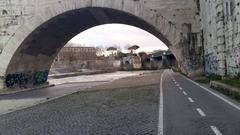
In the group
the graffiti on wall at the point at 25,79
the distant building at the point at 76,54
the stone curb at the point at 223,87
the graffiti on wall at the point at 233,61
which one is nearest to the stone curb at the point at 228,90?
the stone curb at the point at 223,87

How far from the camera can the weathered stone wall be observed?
25859 mm

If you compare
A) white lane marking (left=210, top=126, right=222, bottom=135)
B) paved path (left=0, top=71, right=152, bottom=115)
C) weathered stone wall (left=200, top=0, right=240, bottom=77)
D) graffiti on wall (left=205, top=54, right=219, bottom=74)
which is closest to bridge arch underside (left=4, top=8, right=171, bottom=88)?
paved path (left=0, top=71, right=152, bottom=115)

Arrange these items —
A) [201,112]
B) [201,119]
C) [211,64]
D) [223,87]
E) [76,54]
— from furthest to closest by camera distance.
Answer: [76,54] < [211,64] < [223,87] < [201,112] < [201,119]

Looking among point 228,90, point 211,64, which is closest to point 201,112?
point 228,90

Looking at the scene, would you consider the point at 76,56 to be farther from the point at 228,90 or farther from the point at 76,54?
the point at 228,90

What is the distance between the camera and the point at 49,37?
145 feet

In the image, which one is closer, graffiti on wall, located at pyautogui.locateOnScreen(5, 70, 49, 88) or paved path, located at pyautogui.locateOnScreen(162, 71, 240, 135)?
paved path, located at pyautogui.locateOnScreen(162, 71, 240, 135)

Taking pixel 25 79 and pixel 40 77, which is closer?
pixel 25 79

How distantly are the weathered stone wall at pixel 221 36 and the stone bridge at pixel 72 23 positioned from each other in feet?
4.62

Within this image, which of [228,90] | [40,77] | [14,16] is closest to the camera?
[228,90]

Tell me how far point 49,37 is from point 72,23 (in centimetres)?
273

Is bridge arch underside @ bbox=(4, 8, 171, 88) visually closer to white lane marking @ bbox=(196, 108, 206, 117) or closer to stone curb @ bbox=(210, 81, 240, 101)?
stone curb @ bbox=(210, 81, 240, 101)

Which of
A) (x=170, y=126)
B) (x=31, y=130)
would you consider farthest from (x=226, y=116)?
(x=31, y=130)

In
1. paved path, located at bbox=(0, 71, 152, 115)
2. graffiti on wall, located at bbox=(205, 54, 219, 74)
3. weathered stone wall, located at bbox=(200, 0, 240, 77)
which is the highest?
weathered stone wall, located at bbox=(200, 0, 240, 77)
